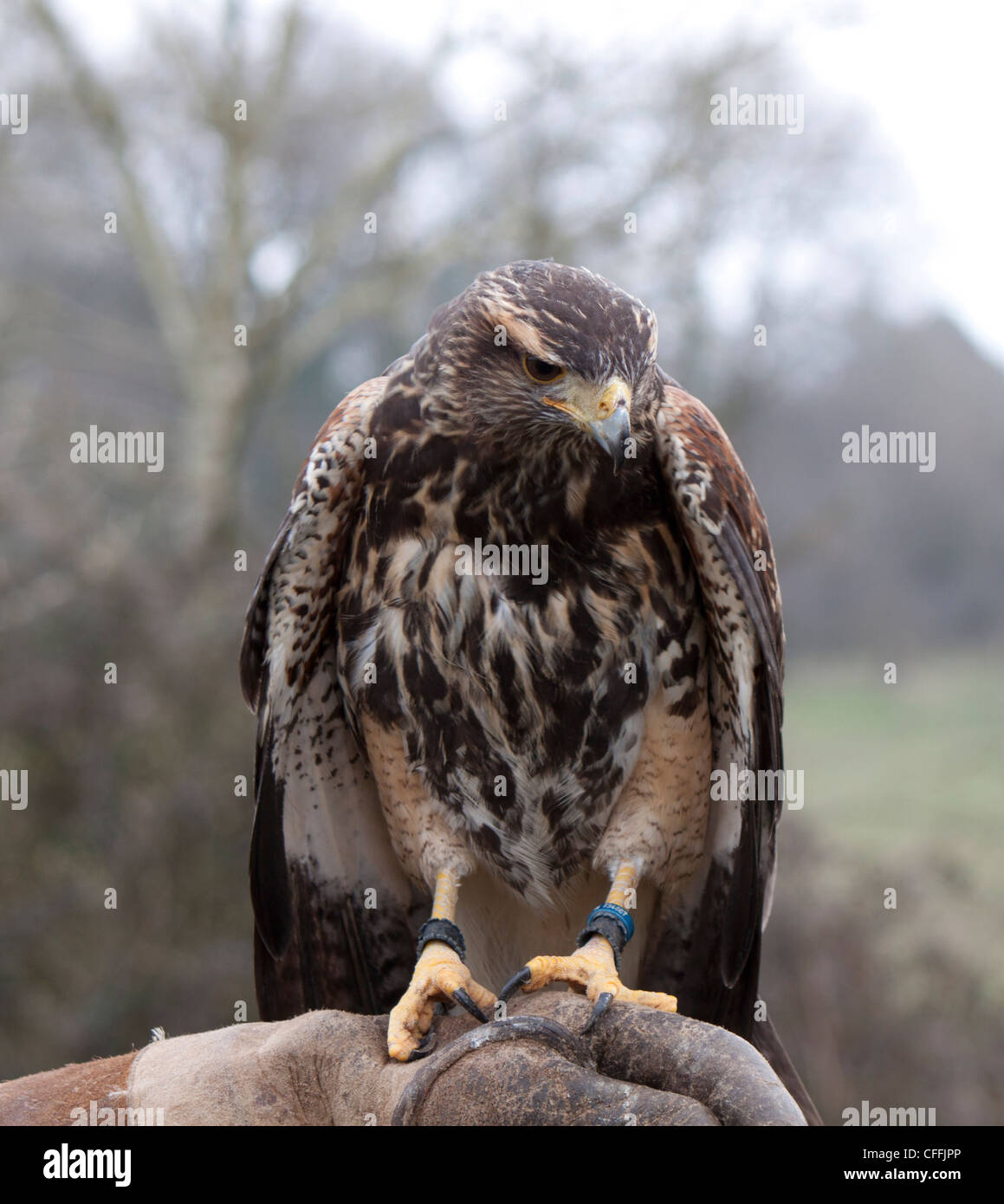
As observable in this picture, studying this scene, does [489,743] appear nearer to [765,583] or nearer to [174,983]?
[765,583]

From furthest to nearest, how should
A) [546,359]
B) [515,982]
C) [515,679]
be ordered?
[515,679] → [515,982] → [546,359]

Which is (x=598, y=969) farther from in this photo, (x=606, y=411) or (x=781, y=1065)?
(x=606, y=411)

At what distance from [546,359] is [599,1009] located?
1.72 m

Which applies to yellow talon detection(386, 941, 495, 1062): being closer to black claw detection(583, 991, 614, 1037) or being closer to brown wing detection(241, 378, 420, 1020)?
black claw detection(583, 991, 614, 1037)

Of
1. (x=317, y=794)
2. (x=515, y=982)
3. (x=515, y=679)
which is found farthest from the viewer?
(x=317, y=794)

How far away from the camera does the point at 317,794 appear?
3.93 m

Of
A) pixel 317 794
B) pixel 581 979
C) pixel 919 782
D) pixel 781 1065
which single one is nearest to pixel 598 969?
pixel 581 979

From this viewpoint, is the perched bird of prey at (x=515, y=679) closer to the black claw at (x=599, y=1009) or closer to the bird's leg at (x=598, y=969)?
the bird's leg at (x=598, y=969)

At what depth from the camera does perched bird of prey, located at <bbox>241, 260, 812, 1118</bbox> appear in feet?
11.1

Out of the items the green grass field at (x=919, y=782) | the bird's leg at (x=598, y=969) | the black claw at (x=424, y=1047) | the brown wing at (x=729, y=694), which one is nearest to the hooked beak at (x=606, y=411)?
the brown wing at (x=729, y=694)

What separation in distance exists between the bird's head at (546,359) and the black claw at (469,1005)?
61.4 inches

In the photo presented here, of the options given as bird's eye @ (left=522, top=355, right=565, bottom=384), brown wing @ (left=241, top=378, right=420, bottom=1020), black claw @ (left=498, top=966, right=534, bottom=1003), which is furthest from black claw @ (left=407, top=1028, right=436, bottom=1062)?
bird's eye @ (left=522, top=355, right=565, bottom=384)

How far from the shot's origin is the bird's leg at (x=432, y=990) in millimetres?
3203

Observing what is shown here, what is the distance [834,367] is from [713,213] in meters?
5.06
